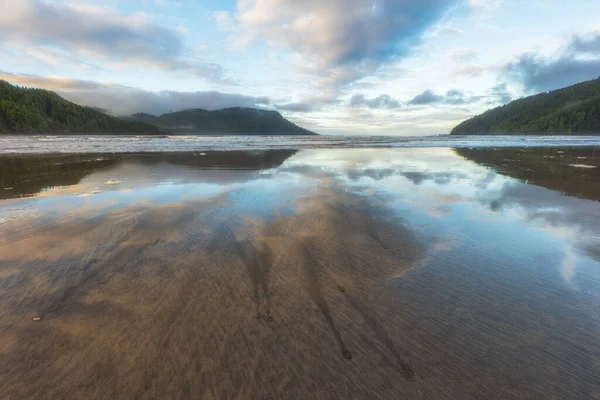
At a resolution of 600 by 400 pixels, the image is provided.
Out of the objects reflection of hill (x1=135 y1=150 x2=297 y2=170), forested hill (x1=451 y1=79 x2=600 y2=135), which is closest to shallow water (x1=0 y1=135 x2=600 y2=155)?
reflection of hill (x1=135 y1=150 x2=297 y2=170)

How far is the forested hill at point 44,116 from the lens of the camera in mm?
113250

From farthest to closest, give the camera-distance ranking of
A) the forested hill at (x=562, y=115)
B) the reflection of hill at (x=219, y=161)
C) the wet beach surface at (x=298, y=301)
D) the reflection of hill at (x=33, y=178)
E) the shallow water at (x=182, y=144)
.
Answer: the forested hill at (x=562, y=115)
the shallow water at (x=182, y=144)
the reflection of hill at (x=219, y=161)
the reflection of hill at (x=33, y=178)
the wet beach surface at (x=298, y=301)

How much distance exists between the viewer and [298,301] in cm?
426

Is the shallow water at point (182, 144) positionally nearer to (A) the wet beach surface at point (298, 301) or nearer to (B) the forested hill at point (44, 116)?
(A) the wet beach surface at point (298, 301)

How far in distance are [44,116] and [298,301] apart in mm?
183599

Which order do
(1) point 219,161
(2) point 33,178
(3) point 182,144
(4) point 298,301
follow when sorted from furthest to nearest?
(3) point 182,144
(1) point 219,161
(2) point 33,178
(4) point 298,301

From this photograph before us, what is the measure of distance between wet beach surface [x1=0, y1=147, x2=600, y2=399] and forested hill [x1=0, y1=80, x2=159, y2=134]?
486 feet

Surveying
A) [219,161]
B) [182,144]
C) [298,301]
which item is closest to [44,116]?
[182,144]

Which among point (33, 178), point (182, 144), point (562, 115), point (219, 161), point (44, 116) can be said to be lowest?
point (33, 178)

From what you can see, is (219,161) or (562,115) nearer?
(219,161)

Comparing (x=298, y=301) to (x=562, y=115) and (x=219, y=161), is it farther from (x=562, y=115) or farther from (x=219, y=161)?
(x=562, y=115)

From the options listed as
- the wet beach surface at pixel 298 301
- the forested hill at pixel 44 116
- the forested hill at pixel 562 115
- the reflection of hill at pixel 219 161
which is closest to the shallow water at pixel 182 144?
the reflection of hill at pixel 219 161

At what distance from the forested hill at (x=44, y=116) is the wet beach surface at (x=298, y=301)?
148 meters

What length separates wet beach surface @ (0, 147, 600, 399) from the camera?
2.91 meters
